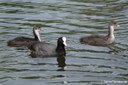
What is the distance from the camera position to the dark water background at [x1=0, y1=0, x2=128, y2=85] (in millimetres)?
19583

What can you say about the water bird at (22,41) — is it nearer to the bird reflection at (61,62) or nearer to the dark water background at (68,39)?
the dark water background at (68,39)

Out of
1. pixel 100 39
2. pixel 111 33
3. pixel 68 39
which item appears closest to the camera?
pixel 100 39

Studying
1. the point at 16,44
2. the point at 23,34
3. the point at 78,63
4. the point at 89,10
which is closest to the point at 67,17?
the point at 89,10

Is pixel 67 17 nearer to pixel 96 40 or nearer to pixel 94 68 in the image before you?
pixel 96 40

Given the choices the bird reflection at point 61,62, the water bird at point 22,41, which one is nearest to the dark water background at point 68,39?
the bird reflection at point 61,62

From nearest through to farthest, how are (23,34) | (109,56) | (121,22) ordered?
1. (109,56)
2. (23,34)
3. (121,22)

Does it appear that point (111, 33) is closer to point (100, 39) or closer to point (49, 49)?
point (100, 39)

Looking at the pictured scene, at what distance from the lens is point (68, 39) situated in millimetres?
25031

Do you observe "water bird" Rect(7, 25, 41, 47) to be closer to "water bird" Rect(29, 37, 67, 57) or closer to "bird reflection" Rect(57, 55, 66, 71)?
"water bird" Rect(29, 37, 67, 57)

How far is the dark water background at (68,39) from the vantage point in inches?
771

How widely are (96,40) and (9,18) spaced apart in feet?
19.5

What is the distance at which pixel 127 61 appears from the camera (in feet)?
70.3

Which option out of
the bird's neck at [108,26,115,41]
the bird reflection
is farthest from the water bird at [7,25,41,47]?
the bird's neck at [108,26,115,41]

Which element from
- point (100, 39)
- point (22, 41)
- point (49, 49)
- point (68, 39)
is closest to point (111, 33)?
point (100, 39)
